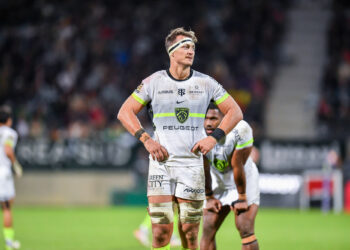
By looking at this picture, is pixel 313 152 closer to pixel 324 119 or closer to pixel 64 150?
pixel 324 119

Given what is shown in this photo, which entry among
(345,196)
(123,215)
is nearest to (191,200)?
(123,215)

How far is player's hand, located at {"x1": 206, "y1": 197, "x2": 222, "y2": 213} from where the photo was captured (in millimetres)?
8445

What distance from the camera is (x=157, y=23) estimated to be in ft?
88.7

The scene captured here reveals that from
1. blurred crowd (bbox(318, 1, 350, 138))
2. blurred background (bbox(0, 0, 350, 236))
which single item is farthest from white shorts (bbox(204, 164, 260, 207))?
blurred crowd (bbox(318, 1, 350, 138))

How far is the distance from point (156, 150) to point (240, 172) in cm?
→ 167

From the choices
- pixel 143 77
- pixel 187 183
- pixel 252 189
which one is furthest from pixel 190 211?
pixel 143 77

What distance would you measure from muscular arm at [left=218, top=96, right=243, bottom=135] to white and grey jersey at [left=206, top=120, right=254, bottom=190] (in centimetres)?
107

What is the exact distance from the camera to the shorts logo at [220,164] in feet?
27.4

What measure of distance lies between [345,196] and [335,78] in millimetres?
4838

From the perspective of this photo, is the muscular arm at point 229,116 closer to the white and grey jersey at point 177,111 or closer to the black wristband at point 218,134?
the black wristband at point 218,134

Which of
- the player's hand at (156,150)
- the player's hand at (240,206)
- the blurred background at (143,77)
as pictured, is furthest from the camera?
the blurred background at (143,77)

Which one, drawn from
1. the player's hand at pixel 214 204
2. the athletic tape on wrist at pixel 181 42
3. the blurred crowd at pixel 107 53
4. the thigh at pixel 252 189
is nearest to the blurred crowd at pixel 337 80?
the blurred crowd at pixel 107 53

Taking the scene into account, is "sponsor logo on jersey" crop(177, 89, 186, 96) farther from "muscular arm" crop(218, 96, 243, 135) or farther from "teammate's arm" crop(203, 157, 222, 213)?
"teammate's arm" crop(203, 157, 222, 213)

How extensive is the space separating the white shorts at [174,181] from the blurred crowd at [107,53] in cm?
1547
